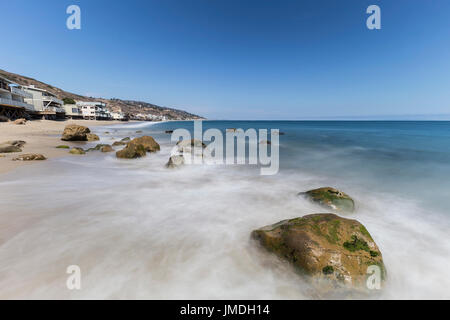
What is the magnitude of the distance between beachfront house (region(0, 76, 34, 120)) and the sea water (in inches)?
1417

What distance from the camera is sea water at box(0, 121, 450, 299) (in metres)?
2.86

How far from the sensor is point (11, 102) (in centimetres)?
2944

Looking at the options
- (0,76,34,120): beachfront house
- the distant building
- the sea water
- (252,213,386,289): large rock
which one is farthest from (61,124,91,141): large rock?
the distant building

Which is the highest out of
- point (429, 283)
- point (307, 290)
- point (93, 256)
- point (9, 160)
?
point (9, 160)

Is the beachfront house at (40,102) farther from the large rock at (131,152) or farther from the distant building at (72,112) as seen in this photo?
the large rock at (131,152)

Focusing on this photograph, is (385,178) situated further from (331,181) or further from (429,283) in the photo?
(429,283)

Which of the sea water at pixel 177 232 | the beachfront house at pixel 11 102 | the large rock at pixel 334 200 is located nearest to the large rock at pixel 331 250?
the sea water at pixel 177 232

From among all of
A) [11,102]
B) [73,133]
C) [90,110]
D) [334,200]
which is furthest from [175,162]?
[90,110]

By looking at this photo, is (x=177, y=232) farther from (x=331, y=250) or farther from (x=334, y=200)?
(x=334, y=200)

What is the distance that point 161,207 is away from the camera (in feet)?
17.6

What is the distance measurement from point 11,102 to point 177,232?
4483 centimetres

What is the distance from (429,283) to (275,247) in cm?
285

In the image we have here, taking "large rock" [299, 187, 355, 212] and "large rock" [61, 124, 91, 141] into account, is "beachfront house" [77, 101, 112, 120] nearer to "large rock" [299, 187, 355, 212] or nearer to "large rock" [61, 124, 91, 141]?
"large rock" [61, 124, 91, 141]
